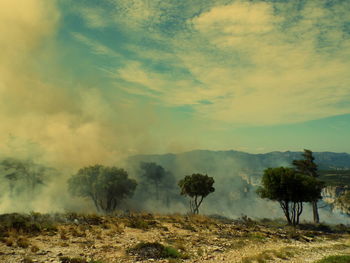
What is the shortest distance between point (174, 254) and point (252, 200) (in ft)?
561

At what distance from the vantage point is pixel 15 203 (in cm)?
5412

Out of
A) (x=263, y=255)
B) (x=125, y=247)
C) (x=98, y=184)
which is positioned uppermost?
(x=98, y=184)

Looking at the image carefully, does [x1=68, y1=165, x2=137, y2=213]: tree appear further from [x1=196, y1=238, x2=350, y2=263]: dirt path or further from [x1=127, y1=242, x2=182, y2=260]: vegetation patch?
[x1=196, y1=238, x2=350, y2=263]: dirt path

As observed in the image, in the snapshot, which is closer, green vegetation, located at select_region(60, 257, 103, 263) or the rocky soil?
green vegetation, located at select_region(60, 257, 103, 263)

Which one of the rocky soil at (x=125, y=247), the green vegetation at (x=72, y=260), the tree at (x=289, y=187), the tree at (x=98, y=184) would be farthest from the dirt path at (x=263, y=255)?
the tree at (x=98, y=184)

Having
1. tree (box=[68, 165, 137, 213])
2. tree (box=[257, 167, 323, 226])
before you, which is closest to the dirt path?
tree (box=[257, 167, 323, 226])

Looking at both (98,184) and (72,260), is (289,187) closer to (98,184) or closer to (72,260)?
(72,260)

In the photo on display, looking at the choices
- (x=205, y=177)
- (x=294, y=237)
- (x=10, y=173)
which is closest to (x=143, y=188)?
(x=10, y=173)

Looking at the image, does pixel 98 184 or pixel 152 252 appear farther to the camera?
pixel 98 184

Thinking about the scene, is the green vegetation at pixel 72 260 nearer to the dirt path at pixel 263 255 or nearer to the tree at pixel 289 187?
the dirt path at pixel 263 255

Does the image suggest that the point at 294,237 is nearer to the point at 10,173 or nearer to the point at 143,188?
the point at 10,173

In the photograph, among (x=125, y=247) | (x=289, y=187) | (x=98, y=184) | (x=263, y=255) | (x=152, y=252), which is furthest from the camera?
(x=98, y=184)

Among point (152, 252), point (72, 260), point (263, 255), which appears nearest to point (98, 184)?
point (152, 252)

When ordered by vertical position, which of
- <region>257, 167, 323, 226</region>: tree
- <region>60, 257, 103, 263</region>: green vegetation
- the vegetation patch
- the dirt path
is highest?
<region>257, 167, 323, 226</region>: tree
